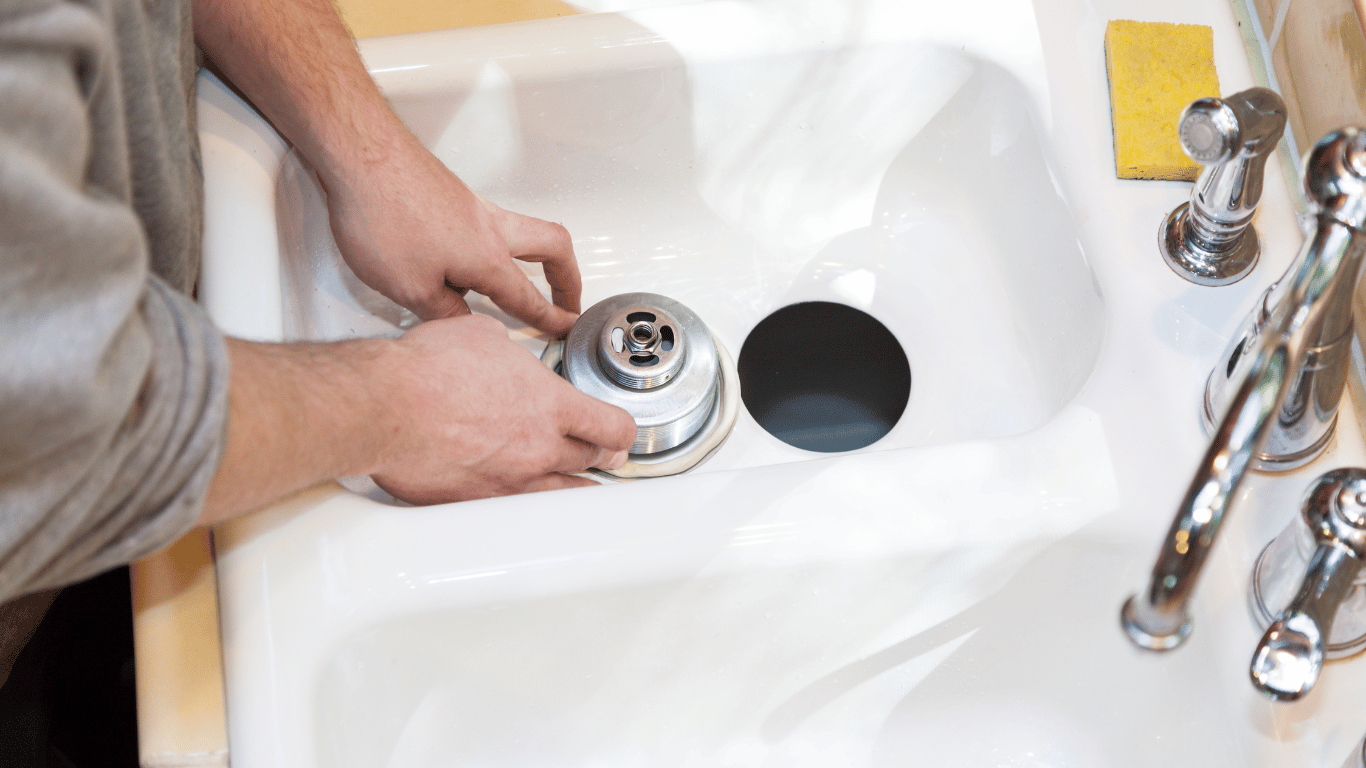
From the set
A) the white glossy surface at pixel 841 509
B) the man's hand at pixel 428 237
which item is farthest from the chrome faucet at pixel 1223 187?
the man's hand at pixel 428 237

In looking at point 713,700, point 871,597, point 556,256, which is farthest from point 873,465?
point 556,256

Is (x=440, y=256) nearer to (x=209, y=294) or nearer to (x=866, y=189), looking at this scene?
(x=209, y=294)

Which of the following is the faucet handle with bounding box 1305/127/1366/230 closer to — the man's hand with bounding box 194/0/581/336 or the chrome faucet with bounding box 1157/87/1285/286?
the chrome faucet with bounding box 1157/87/1285/286

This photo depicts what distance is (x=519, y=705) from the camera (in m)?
0.58

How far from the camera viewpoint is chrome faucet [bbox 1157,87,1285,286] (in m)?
0.49

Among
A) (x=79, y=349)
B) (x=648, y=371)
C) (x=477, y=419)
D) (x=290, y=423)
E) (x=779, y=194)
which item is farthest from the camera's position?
(x=779, y=194)

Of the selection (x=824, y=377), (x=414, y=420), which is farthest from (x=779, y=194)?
(x=414, y=420)

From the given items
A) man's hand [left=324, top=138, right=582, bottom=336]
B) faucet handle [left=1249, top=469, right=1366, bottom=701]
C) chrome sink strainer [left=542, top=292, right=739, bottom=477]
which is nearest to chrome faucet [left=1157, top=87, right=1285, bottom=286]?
faucet handle [left=1249, top=469, right=1366, bottom=701]

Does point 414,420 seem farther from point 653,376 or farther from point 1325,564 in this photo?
point 1325,564

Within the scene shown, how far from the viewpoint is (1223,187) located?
538 millimetres

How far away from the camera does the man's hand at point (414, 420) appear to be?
0.45 metres

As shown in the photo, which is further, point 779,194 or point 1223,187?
point 779,194

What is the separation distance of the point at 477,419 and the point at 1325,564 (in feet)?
1.36

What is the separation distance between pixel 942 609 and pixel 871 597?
41 millimetres
